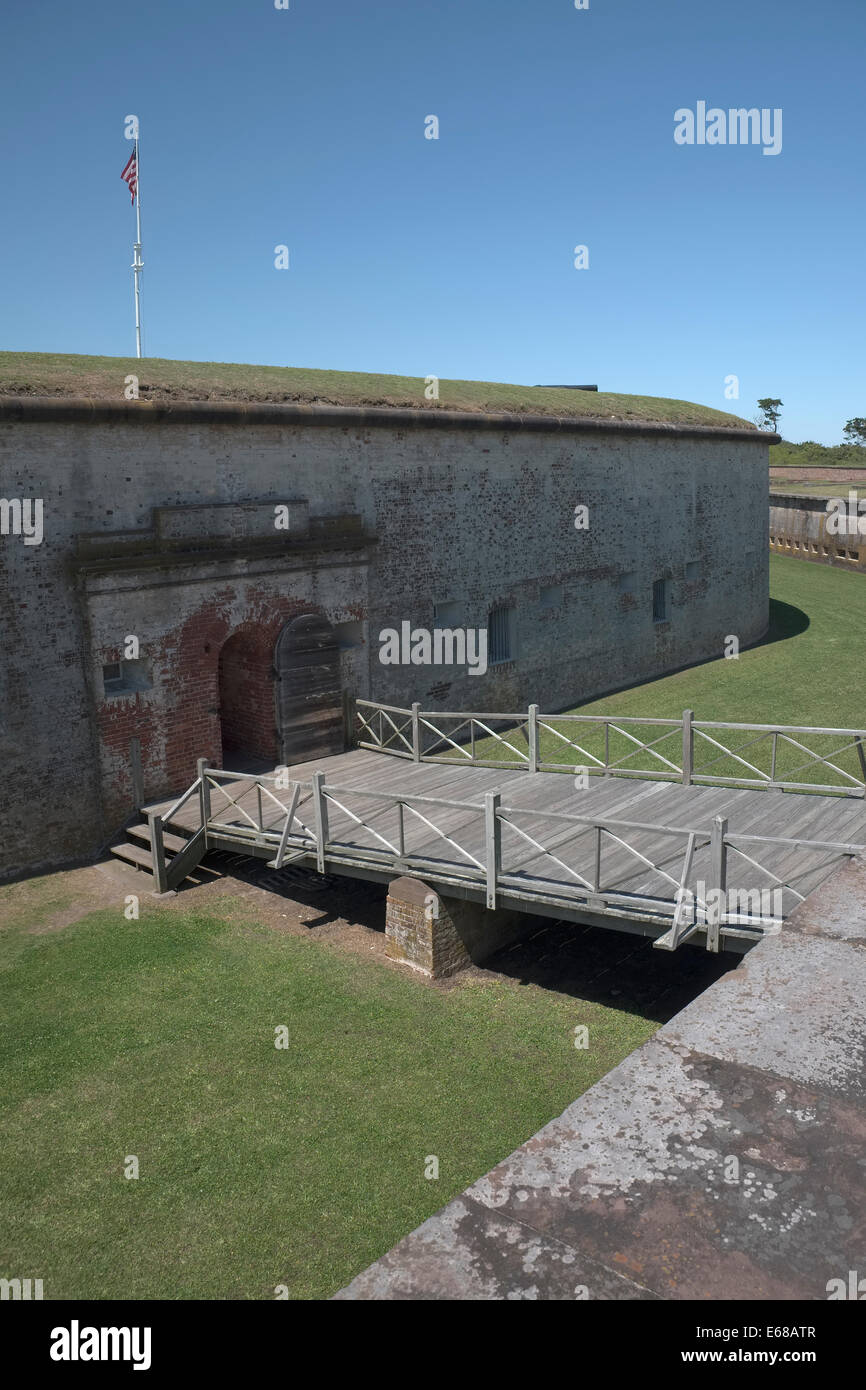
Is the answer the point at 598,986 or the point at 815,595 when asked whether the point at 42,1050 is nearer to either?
the point at 598,986

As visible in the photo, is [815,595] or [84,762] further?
[815,595]

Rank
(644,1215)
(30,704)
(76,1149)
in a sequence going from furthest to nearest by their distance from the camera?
(30,704)
(76,1149)
(644,1215)

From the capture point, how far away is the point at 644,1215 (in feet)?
13.3

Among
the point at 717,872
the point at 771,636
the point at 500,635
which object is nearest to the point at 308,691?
the point at 500,635

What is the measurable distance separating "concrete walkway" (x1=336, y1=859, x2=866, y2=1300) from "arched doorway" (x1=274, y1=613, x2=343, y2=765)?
10.7m

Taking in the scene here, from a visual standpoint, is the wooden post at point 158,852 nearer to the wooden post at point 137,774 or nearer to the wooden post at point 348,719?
the wooden post at point 137,774

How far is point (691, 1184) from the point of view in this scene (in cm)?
421

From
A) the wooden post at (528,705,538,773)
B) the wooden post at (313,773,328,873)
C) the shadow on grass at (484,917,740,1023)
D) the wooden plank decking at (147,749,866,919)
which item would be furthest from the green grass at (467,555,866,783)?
the wooden post at (313,773,328,873)

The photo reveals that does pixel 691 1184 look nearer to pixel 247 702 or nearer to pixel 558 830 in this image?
pixel 558 830

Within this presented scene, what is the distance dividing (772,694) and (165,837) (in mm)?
13014

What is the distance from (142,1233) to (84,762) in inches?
291

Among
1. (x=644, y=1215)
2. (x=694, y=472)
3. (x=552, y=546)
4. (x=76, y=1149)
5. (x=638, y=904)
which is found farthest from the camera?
(x=694, y=472)

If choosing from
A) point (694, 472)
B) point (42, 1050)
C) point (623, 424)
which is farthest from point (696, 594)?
point (42, 1050)
